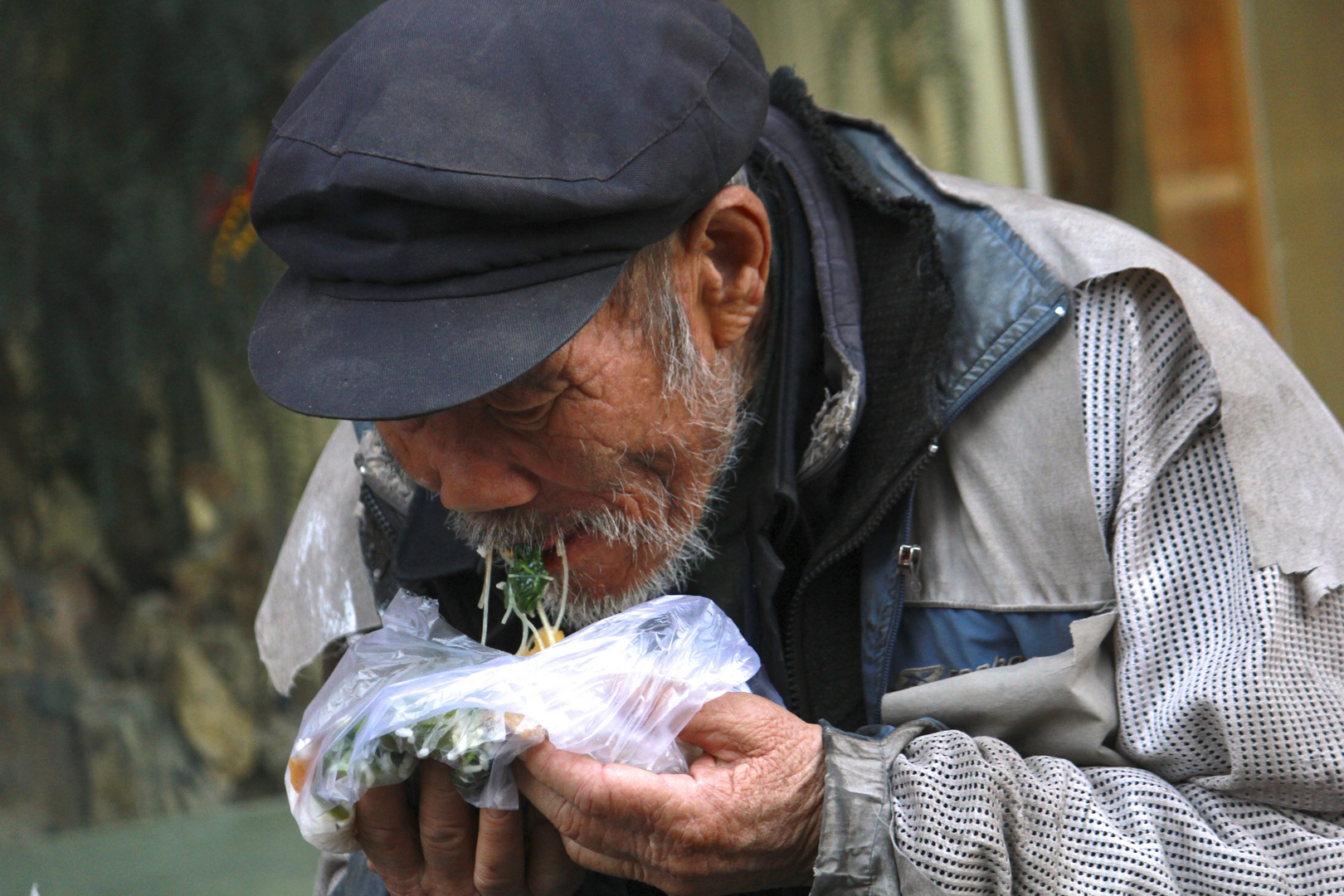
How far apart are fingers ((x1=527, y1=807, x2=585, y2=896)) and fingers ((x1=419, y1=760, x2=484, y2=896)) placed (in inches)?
2.1

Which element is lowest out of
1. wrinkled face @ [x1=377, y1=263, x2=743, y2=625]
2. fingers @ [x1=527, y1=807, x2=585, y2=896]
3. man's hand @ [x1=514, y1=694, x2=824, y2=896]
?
fingers @ [x1=527, y1=807, x2=585, y2=896]

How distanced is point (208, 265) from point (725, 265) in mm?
2703

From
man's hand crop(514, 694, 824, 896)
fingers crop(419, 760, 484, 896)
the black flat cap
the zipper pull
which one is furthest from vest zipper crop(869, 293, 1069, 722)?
fingers crop(419, 760, 484, 896)

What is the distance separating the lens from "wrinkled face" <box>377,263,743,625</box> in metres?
1.54

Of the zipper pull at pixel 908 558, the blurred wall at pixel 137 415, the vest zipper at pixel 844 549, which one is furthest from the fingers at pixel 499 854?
the blurred wall at pixel 137 415

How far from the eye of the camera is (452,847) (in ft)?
5.01

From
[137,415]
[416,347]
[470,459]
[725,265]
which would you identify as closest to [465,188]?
[416,347]

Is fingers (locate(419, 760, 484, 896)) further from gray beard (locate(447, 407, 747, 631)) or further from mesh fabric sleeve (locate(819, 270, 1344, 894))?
mesh fabric sleeve (locate(819, 270, 1344, 894))

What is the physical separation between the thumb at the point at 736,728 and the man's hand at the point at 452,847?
0.78 ft

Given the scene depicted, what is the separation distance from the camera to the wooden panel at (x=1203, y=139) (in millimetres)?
2943

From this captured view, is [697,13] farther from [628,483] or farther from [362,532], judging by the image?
[362,532]

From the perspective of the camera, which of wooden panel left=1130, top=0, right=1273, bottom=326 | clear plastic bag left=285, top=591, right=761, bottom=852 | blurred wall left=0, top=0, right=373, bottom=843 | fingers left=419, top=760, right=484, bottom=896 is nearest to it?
clear plastic bag left=285, top=591, right=761, bottom=852

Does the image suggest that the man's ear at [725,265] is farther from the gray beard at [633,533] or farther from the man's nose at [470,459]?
the man's nose at [470,459]

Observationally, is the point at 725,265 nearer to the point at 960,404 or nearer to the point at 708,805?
the point at 960,404
